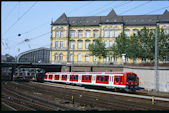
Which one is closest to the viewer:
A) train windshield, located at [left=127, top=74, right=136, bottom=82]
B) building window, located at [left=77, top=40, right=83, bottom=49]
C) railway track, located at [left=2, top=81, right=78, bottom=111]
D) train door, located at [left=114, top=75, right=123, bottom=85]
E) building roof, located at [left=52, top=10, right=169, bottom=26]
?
railway track, located at [left=2, top=81, right=78, bottom=111]

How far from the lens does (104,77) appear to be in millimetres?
29953

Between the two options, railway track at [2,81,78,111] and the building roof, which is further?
the building roof

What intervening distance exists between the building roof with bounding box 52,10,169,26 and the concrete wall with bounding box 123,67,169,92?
29262 millimetres

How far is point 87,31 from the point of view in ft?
230

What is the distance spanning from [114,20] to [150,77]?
35027 mm

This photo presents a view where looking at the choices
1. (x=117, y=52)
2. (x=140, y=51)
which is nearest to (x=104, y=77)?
(x=140, y=51)

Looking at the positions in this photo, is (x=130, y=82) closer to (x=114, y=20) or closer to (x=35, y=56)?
(x=114, y=20)

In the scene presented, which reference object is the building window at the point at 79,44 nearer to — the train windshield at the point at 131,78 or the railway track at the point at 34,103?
the train windshield at the point at 131,78

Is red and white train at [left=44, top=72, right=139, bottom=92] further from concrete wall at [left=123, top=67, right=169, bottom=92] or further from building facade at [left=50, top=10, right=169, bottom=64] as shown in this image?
building facade at [left=50, top=10, right=169, bottom=64]

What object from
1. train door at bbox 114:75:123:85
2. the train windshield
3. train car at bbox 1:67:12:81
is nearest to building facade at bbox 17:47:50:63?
train car at bbox 1:67:12:81

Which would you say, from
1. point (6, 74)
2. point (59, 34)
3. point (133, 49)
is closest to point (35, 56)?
point (59, 34)

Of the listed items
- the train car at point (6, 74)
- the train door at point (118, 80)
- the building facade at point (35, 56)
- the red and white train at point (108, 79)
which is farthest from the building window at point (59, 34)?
the train door at point (118, 80)

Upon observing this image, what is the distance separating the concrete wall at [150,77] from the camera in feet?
107

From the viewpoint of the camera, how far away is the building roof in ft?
215
